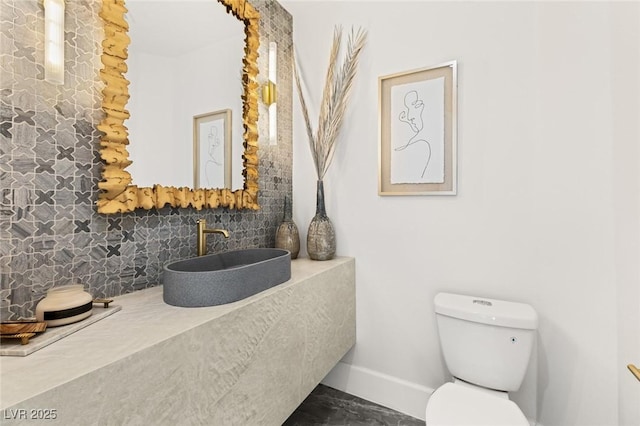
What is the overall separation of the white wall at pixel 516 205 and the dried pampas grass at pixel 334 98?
0.24 ft

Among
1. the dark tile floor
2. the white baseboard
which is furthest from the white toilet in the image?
the dark tile floor

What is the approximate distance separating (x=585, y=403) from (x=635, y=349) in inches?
14.8

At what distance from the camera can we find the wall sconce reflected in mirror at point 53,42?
88 centimetres

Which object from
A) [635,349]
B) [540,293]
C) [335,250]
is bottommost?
[635,349]

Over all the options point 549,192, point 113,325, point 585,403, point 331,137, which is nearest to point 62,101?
point 113,325

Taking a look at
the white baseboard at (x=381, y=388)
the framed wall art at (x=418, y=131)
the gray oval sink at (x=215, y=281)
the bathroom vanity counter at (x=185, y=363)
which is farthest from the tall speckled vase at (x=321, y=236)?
the white baseboard at (x=381, y=388)

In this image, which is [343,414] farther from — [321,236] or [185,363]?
[185,363]

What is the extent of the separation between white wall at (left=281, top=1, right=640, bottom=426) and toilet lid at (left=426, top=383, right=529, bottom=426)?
0.41 m

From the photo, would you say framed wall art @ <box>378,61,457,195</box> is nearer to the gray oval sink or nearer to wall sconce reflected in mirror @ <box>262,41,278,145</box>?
wall sconce reflected in mirror @ <box>262,41,278,145</box>

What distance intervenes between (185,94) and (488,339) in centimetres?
167

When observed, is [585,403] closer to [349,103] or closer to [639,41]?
[639,41]

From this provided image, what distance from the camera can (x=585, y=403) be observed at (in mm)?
1272

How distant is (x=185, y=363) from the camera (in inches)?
31.9

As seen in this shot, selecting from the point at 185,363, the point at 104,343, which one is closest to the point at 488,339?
the point at 185,363
